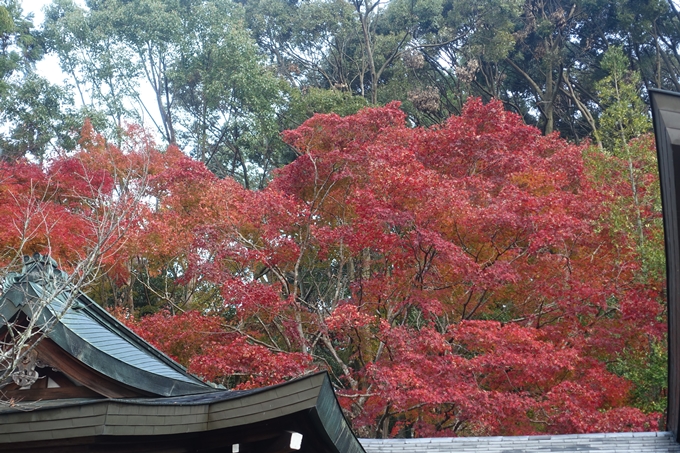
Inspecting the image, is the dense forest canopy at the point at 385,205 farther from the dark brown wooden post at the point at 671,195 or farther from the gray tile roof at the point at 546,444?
the dark brown wooden post at the point at 671,195

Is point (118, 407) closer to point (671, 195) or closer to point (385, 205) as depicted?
point (671, 195)

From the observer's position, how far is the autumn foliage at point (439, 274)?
9.76 meters

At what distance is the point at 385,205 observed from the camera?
11.0 m

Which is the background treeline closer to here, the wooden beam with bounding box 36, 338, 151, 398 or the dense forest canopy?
the dense forest canopy

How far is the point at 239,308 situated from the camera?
11.4 meters

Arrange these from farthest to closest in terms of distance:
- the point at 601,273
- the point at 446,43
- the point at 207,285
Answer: the point at 446,43, the point at 207,285, the point at 601,273

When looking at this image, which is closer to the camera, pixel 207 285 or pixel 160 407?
pixel 160 407

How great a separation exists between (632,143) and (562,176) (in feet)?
4.83

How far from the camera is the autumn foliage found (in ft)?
32.0

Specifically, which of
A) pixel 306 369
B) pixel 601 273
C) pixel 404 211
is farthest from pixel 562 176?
pixel 306 369

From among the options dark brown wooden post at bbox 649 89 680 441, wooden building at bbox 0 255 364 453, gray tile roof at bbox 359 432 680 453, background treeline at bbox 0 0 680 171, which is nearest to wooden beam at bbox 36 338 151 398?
wooden building at bbox 0 255 364 453

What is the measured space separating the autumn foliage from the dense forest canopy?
51mm

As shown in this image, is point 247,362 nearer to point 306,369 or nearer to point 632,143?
point 306,369

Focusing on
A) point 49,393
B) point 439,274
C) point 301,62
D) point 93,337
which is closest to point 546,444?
point 93,337
